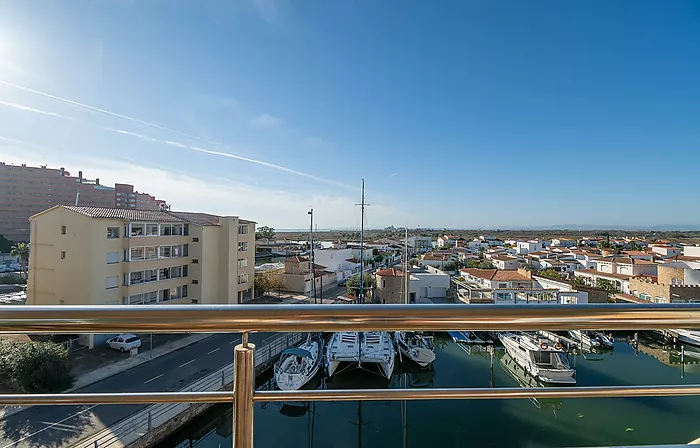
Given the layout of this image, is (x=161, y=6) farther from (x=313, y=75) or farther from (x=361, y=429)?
(x=361, y=429)

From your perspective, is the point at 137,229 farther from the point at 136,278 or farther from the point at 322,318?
the point at 322,318

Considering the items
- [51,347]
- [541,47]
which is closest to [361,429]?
[51,347]

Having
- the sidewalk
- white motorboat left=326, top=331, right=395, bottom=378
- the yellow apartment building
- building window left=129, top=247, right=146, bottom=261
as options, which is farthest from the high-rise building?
white motorboat left=326, top=331, right=395, bottom=378

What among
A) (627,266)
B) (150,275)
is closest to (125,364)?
(150,275)

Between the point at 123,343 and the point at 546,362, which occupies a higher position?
the point at 123,343

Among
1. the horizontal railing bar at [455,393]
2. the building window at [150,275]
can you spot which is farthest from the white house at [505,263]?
the horizontal railing bar at [455,393]

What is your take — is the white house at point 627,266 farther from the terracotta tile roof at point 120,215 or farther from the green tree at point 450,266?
the terracotta tile roof at point 120,215

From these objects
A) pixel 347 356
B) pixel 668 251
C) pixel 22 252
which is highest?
pixel 22 252
